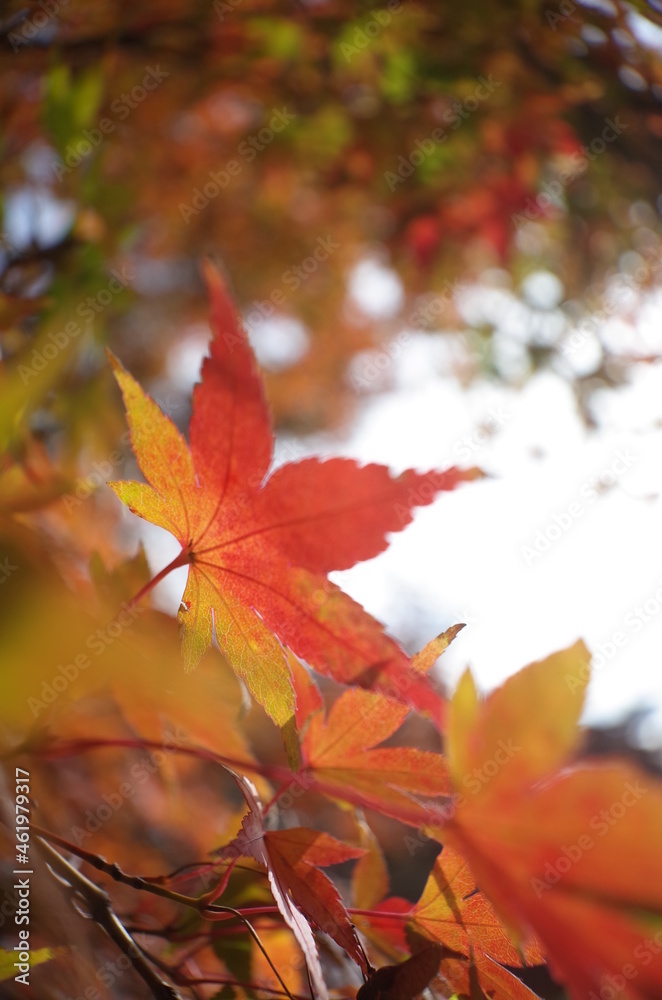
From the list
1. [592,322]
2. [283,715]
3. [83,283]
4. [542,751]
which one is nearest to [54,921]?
[283,715]

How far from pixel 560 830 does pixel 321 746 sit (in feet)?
0.59

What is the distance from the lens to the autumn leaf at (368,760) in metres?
0.39

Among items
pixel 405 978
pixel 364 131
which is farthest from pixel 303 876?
pixel 364 131

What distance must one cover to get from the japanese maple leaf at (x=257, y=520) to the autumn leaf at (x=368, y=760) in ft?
0.22

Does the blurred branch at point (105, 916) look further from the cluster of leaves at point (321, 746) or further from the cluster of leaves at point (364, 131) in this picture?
the cluster of leaves at point (364, 131)

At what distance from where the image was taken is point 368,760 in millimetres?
423

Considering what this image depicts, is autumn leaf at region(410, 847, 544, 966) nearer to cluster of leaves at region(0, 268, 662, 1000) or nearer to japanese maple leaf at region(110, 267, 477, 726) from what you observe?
cluster of leaves at region(0, 268, 662, 1000)

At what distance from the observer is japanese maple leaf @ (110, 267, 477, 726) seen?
0.38 m

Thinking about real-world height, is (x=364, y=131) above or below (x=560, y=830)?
above

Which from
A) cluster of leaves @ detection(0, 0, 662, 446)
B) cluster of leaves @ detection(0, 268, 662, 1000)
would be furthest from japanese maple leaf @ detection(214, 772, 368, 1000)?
cluster of leaves @ detection(0, 0, 662, 446)

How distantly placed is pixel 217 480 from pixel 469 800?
0.24 meters

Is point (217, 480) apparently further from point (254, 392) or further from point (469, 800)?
point (469, 800)

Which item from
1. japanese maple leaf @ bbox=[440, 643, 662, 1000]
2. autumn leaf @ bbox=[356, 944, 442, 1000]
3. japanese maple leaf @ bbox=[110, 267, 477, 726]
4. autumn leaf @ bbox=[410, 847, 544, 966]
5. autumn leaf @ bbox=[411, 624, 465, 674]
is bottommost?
autumn leaf @ bbox=[410, 847, 544, 966]

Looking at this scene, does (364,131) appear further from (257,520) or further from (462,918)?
(462,918)
